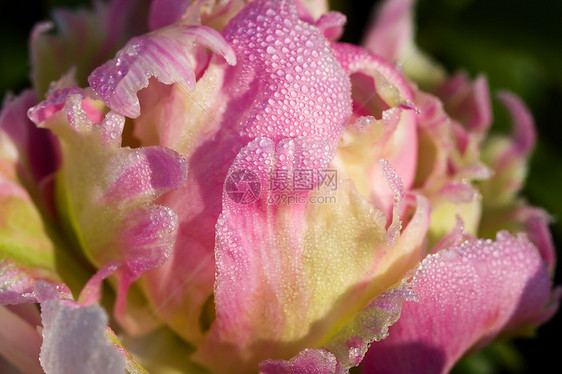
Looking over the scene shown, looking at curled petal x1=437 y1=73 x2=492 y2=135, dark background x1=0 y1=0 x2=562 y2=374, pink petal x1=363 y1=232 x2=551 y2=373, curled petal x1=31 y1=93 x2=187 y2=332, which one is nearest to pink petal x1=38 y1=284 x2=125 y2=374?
curled petal x1=31 y1=93 x2=187 y2=332

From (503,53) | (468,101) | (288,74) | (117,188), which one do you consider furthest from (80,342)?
(503,53)

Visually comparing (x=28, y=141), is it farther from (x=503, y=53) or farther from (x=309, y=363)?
(x=503, y=53)

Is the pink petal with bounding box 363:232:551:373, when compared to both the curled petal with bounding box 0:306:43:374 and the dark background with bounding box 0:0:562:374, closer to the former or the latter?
the curled petal with bounding box 0:306:43:374

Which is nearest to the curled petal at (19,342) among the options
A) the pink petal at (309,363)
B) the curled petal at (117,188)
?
the curled petal at (117,188)

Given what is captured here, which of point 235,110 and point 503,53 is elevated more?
point 235,110

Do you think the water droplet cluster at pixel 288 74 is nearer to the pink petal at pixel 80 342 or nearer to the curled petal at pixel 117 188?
the curled petal at pixel 117 188

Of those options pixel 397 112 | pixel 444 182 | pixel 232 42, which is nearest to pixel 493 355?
pixel 444 182

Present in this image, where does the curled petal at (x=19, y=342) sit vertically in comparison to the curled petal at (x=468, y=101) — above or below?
below
